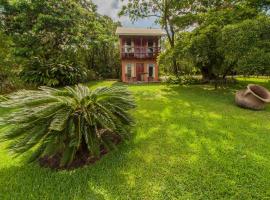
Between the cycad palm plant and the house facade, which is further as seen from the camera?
the house facade

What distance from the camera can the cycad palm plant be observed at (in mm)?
2998

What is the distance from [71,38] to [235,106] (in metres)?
11.4

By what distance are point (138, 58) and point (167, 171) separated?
15.6 metres

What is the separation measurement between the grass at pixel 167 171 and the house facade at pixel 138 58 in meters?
13.6

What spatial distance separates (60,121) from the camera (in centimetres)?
291

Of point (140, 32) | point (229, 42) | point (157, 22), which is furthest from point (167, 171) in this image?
point (140, 32)

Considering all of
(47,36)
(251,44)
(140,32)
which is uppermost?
(140,32)

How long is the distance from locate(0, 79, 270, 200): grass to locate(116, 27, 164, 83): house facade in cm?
1359

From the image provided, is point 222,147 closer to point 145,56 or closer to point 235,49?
point 235,49

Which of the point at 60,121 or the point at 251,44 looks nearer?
the point at 60,121

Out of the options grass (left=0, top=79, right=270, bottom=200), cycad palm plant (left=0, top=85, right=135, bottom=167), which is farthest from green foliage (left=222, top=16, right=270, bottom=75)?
cycad palm plant (left=0, top=85, right=135, bottom=167)

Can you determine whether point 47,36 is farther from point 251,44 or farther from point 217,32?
point 251,44

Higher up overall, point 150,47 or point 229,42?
point 150,47

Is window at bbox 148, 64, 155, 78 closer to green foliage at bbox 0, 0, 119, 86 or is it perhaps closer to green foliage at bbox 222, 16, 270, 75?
green foliage at bbox 0, 0, 119, 86
